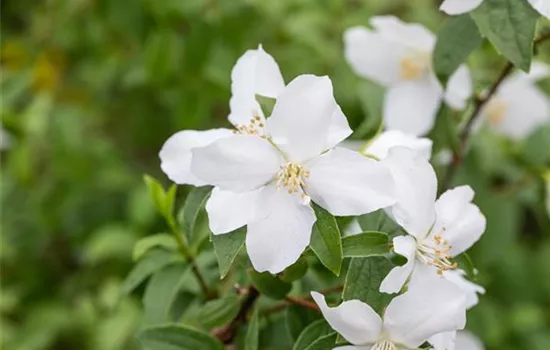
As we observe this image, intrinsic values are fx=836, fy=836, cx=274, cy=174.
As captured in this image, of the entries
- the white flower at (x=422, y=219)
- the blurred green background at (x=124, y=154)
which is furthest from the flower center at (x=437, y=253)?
the blurred green background at (x=124, y=154)

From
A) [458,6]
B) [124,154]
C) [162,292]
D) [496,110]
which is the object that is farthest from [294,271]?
[124,154]

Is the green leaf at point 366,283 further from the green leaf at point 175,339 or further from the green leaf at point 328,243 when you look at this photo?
the green leaf at point 175,339

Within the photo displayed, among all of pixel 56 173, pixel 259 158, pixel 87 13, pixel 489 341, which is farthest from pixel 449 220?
pixel 87 13

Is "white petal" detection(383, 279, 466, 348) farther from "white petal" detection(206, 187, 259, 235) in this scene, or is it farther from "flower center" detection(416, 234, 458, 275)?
"white petal" detection(206, 187, 259, 235)

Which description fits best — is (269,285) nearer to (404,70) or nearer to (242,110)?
(242,110)

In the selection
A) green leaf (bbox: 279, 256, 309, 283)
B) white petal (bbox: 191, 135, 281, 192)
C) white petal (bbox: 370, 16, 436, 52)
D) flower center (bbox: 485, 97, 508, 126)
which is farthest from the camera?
flower center (bbox: 485, 97, 508, 126)

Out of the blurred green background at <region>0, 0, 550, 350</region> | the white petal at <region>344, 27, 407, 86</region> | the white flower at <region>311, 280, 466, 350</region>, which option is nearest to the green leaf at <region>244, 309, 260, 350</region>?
the white flower at <region>311, 280, 466, 350</region>
